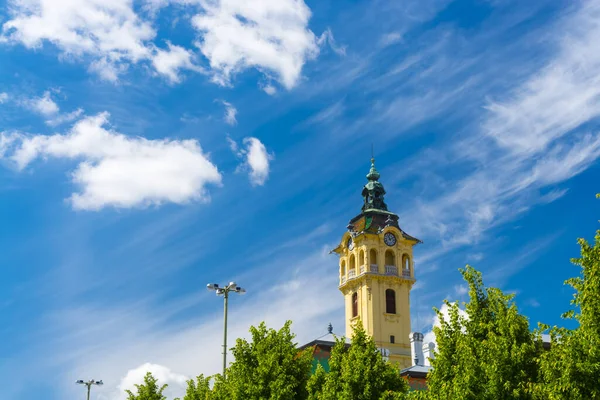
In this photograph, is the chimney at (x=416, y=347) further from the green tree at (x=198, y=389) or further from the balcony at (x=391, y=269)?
the green tree at (x=198, y=389)

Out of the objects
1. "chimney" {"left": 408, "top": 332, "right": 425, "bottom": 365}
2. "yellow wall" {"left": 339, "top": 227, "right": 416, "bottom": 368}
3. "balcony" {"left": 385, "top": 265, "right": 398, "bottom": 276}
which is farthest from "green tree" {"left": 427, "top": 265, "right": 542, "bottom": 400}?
"balcony" {"left": 385, "top": 265, "right": 398, "bottom": 276}

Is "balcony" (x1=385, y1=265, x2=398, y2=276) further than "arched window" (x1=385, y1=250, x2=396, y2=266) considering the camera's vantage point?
No

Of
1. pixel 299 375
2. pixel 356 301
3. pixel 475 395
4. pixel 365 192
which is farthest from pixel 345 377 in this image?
pixel 365 192

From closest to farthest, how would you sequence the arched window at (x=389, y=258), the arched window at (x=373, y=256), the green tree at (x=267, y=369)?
the green tree at (x=267, y=369), the arched window at (x=373, y=256), the arched window at (x=389, y=258)

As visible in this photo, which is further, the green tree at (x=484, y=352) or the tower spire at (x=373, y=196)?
the tower spire at (x=373, y=196)

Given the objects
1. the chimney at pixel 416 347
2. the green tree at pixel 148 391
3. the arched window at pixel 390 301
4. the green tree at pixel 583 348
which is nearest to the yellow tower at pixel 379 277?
the arched window at pixel 390 301

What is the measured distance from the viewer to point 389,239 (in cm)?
8688

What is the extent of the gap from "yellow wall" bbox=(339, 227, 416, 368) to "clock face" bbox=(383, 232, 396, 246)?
36 cm

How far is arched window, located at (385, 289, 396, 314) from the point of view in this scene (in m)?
84.6

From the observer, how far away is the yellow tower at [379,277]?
273ft

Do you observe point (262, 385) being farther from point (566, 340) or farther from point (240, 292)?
point (566, 340)

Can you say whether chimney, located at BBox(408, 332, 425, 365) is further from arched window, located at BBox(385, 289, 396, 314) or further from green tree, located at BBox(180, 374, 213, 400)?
green tree, located at BBox(180, 374, 213, 400)

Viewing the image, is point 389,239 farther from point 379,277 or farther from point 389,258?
point 379,277

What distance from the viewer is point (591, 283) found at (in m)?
20.4
